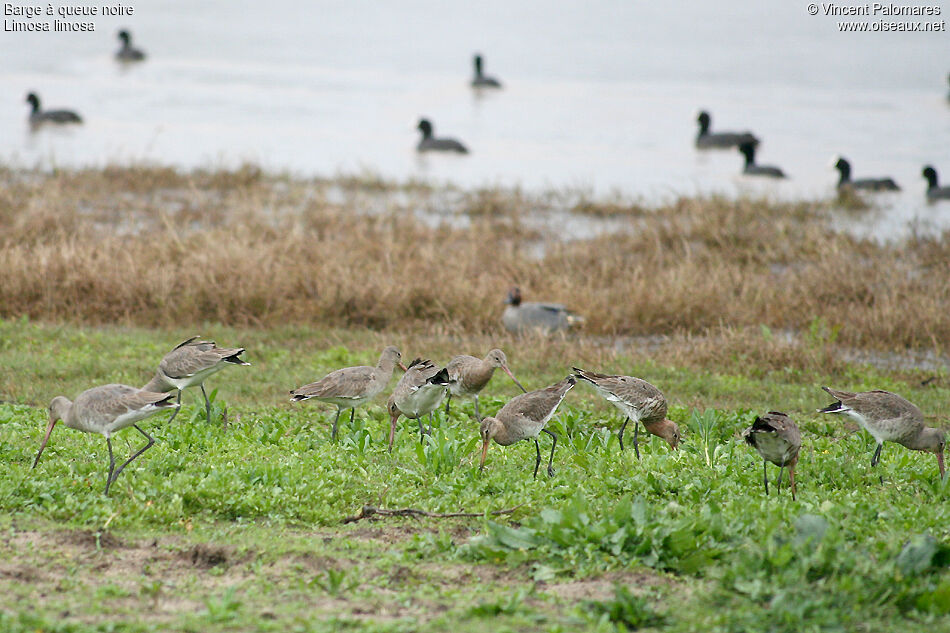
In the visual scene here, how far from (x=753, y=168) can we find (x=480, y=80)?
14565 mm

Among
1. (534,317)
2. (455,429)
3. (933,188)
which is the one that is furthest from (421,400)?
(933,188)

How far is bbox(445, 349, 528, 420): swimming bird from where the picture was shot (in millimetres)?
9281

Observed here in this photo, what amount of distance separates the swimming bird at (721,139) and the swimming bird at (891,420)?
801 inches

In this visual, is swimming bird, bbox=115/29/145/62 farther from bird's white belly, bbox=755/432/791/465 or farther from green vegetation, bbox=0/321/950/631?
bird's white belly, bbox=755/432/791/465

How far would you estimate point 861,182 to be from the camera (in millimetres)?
23125

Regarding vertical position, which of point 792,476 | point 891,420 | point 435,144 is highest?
point 435,144

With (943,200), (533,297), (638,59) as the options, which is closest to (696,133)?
(943,200)

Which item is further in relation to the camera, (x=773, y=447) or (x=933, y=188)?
(x=933, y=188)

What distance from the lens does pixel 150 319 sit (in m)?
14.1

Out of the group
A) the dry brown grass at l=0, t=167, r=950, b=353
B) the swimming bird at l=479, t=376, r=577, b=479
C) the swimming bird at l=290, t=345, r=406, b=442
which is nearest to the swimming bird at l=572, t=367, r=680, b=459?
the swimming bird at l=479, t=376, r=577, b=479

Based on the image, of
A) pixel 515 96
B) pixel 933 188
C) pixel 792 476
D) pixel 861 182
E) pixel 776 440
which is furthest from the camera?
pixel 515 96

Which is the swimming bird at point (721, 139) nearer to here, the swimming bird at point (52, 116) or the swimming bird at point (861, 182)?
the swimming bird at point (861, 182)

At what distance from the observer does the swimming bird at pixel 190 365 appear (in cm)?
893

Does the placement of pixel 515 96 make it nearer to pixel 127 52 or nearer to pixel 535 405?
pixel 127 52
